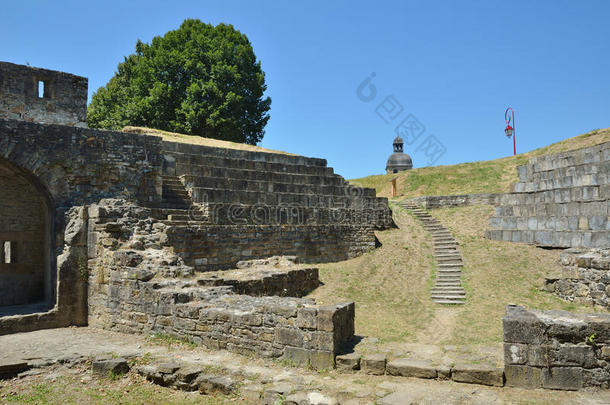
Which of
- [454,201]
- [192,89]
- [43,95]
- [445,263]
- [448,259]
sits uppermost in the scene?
[192,89]

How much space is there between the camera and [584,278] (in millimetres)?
12500

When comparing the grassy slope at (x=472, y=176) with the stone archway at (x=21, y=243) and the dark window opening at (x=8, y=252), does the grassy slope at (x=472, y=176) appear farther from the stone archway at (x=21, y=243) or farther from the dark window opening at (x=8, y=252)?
the dark window opening at (x=8, y=252)

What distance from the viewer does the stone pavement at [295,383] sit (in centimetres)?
521

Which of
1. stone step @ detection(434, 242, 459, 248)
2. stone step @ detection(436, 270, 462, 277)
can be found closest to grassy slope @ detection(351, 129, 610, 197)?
stone step @ detection(434, 242, 459, 248)

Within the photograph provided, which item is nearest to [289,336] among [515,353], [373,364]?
[373,364]

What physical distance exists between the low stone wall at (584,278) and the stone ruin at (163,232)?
22.7 feet

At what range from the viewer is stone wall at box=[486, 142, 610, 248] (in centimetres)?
1462

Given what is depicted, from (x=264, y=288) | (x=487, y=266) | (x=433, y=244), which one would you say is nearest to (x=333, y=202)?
(x=433, y=244)

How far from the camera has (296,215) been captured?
1698 centimetres

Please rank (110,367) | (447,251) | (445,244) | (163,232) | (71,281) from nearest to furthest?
(110,367) → (71,281) → (163,232) → (447,251) → (445,244)

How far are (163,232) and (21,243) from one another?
6.29 metres

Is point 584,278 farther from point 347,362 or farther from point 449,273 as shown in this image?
point 347,362

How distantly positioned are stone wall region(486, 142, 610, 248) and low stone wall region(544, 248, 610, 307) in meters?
1.56

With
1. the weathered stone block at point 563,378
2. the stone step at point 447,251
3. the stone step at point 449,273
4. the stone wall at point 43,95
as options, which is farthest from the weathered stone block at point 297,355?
the stone wall at point 43,95
